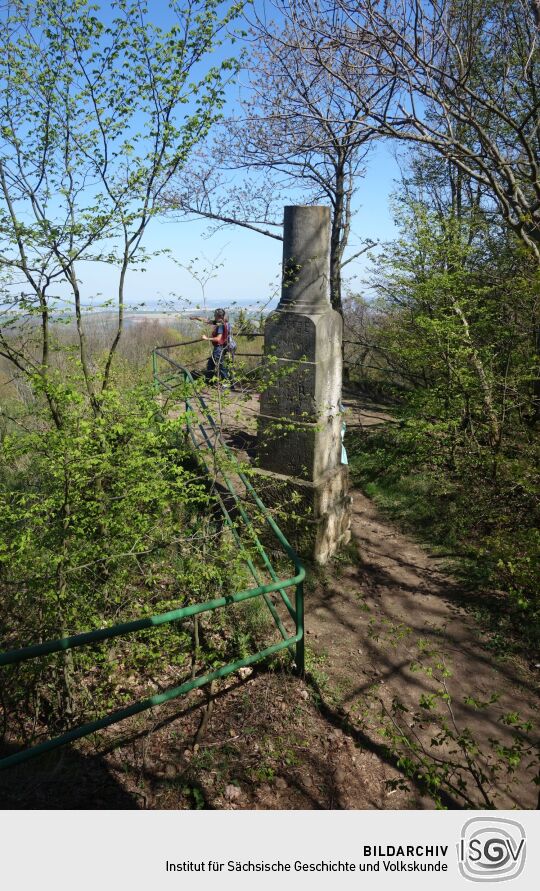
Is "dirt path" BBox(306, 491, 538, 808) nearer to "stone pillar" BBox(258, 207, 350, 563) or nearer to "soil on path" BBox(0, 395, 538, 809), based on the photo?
"soil on path" BBox(0, 395, 538, 809)

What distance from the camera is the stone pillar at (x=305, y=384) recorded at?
533 centimetres

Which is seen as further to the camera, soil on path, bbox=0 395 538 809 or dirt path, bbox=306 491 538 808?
dirt path, bbox=306 491 538 808

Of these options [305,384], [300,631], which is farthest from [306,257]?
[300,631]

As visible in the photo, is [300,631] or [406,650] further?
[406,650]

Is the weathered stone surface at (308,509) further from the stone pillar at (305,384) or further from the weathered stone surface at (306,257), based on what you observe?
the weathered stone surface at (306,257)

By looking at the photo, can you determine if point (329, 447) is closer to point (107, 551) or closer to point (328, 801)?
point (107, 551)

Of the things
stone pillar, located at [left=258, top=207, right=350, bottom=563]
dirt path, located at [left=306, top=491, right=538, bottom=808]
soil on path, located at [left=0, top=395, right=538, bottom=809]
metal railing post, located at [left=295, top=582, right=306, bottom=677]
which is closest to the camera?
soil on path, located at [left=0, top=395, right=538, bottom=809]

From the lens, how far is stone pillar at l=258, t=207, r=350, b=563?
5.33 m

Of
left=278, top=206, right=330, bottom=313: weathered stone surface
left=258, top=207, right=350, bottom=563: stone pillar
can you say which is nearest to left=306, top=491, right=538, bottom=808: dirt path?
left=258, top=207, right=350, bottom=563: stone pillar

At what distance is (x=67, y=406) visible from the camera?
13.5 feet

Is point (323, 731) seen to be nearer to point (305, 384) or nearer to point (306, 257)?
point (305, 384)

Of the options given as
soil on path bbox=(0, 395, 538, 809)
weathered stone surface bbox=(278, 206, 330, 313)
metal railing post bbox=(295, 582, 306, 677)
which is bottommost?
soil on path bbox=(0, 395, 538, 809)

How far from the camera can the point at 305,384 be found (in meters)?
5.40
